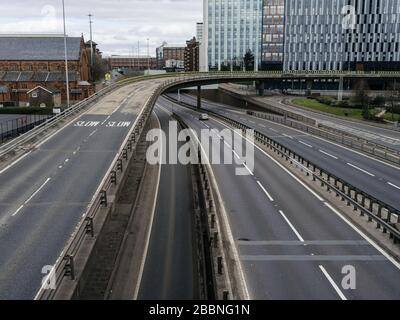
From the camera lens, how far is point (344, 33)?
168 meters

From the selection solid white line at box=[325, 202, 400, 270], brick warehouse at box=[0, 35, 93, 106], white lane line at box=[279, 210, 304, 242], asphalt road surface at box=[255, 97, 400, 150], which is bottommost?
asphalt road surface at box=[255, 97, 400, 150]

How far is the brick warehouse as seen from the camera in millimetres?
105562

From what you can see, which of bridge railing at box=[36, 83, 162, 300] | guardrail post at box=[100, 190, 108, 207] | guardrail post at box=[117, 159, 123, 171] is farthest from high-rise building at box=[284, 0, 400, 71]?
guardrail post at box=[100, 190, 108, 207]

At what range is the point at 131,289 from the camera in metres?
23.2

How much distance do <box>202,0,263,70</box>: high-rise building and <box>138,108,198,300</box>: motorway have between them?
5713 inches

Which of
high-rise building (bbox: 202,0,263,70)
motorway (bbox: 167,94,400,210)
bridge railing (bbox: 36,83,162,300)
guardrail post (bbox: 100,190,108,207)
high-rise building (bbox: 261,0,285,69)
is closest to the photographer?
bridge railing (bbox: 36,83,162,300)

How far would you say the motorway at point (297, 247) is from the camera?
61.5ft

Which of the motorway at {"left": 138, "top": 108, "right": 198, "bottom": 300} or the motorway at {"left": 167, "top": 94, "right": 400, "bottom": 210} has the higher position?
the motorway at {"left": 167, "top": 94, "right": 400, "bottom": 210}

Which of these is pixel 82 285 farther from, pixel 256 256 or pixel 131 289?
pixel 256 256

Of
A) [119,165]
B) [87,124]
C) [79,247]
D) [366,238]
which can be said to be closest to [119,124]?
[87,124]

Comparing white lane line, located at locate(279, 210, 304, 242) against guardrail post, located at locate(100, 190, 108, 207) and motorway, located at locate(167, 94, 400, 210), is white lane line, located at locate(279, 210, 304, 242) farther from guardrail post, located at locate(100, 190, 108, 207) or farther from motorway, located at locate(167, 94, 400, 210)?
guardrail post, located at locate(100, 190, 108, 207)

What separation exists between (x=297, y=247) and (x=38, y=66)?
100550mm
